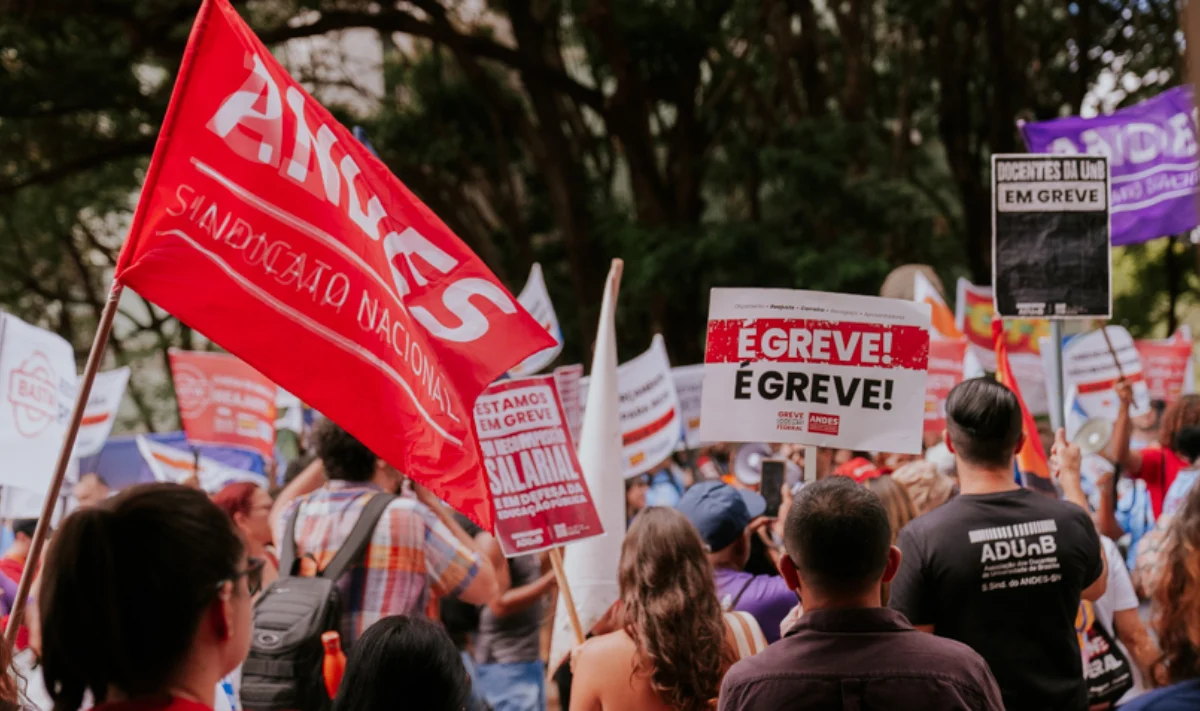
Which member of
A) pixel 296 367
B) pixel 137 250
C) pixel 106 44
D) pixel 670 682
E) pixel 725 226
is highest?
pixel 106 44

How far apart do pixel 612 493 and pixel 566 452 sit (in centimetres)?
43

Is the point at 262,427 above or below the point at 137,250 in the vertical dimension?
below

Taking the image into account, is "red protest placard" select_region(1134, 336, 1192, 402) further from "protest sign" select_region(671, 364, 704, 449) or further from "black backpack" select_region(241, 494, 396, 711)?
"black backpack" select_region(241, 494, 396, 711)

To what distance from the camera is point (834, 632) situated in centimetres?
275

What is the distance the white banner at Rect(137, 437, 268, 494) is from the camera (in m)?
9.31

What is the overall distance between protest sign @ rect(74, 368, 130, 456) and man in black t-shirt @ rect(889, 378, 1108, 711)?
6.73 metres

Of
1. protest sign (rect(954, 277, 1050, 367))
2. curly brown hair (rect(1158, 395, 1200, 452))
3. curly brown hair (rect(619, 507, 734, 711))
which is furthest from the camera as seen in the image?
protest sign (rect(954, 277, 1050, 367))

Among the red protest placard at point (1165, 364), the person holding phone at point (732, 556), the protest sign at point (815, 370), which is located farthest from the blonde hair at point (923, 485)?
the red protest placard at point (1165, 364)

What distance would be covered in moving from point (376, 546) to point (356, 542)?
7cm

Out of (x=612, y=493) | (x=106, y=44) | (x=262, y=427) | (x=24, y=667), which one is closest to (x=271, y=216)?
(x=24, y=667)

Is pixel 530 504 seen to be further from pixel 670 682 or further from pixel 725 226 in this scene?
pixel 725 226

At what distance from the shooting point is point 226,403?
8961mm

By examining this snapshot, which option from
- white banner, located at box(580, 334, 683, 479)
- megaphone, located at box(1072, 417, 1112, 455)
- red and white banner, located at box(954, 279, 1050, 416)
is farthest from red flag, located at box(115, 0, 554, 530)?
red and white banner, located at box(954, 279, 1050, 416)

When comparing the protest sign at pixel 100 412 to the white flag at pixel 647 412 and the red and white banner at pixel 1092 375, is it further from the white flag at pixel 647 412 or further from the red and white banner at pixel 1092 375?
the red and white banner at pixel 1092 375
